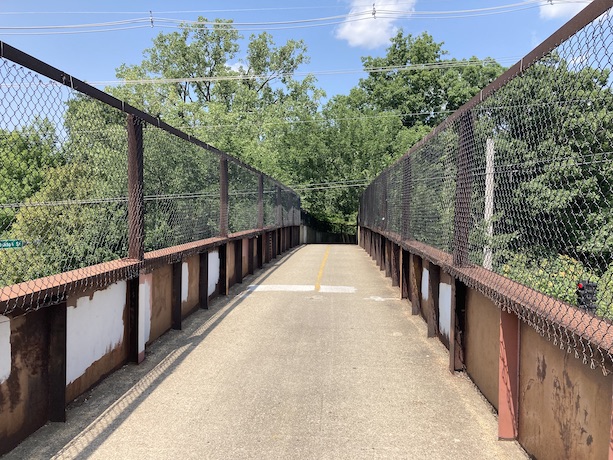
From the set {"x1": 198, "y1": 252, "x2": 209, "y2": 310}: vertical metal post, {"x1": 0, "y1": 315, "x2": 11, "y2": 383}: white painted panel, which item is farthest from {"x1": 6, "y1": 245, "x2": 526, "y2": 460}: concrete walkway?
{"x1": 198, "y1": 252, "x2": 209, "y2": 310}: vertical metal post

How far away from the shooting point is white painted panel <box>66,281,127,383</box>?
382cm

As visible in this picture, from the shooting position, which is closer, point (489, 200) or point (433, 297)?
point (489, 200)

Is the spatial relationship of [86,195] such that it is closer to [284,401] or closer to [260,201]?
[284,401]

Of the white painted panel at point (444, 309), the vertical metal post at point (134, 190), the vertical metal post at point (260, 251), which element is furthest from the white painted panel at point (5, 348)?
the vertical metal post at point (260, 251)

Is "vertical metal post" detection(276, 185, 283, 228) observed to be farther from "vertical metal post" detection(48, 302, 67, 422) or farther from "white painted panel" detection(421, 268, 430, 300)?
"vertical metal post" detection(48, 302, 67, 422)

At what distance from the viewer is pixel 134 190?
5.03 meters

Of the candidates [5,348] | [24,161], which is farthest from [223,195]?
[5,348]

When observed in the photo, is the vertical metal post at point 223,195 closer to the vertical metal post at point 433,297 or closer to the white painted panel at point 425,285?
the white painted panel at point 425,285

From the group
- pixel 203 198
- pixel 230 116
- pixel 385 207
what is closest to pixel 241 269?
pixel 203 198

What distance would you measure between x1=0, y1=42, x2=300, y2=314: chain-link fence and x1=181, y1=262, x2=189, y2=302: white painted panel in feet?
1.28

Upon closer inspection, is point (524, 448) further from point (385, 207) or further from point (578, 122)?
point (385, 207)

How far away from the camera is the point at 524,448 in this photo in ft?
10.6

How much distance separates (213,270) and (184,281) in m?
1.68

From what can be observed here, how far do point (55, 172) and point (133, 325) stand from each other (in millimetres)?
1793
